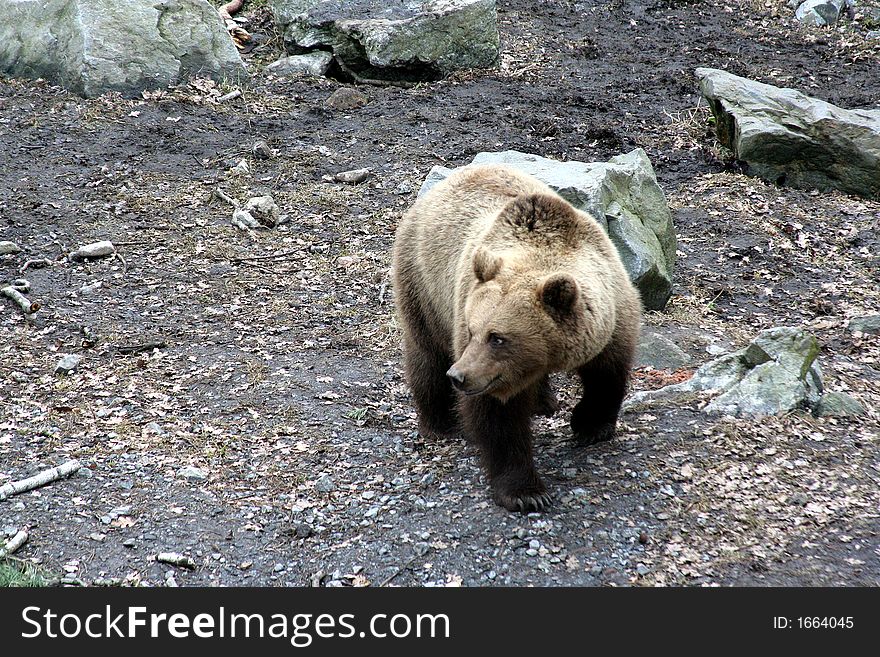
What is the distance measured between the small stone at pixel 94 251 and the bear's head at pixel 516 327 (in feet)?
16.0

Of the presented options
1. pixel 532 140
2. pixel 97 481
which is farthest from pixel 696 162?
pixel 97 481

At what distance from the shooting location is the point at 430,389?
5852mm

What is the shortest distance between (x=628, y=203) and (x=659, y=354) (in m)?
1.52

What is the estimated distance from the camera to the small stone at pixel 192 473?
5.31m

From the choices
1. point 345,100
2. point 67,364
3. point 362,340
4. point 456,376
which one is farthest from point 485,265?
point 345,100

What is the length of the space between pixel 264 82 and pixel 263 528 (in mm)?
8201

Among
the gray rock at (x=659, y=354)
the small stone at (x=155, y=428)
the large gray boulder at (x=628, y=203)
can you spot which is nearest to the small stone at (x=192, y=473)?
the small stone at (x=155, y=428)

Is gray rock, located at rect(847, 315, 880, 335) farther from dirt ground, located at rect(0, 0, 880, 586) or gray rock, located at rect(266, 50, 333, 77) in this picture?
gray rock, located at rect(266, 50, 333, 77)

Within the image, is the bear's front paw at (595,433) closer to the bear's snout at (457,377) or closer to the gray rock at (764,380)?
the gray rock at (764,380)

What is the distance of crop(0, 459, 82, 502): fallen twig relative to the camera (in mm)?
4930

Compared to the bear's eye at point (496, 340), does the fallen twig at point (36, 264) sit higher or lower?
lower

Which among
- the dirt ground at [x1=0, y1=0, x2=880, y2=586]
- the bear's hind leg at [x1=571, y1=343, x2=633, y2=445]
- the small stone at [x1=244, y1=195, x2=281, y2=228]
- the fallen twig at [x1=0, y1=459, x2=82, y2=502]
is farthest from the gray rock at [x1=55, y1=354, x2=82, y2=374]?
the bear's hind leg at [x1=571, y1=343, x2=633, y2=445]

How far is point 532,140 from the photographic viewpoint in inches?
402

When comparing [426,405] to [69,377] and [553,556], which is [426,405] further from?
[69,377]
